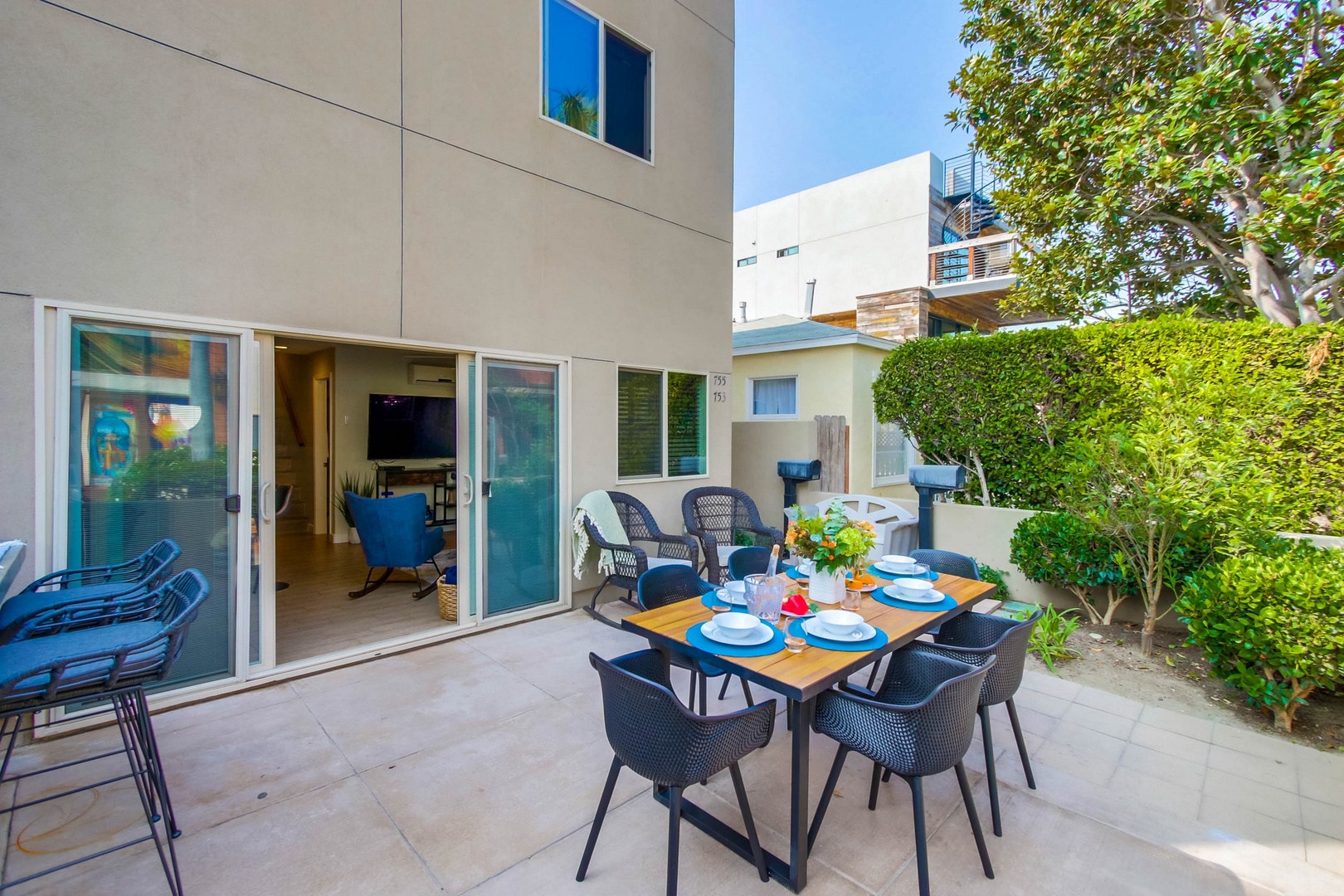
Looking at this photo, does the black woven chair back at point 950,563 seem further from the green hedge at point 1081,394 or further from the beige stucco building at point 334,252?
the beige stucco building at point 334,252

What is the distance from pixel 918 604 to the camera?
9.02 ft

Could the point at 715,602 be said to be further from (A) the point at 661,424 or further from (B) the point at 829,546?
(A) the point at 661,424

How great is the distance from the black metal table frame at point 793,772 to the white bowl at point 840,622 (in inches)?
5.0

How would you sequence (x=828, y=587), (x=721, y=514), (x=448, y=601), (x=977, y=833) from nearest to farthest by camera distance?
(x=977, y=833), (x=828, y=587), (x=448, y=601), (x=721, y=514)

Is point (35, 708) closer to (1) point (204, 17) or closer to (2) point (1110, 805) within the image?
(1) point (204, 17)

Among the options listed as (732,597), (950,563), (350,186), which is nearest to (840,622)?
(732,597)

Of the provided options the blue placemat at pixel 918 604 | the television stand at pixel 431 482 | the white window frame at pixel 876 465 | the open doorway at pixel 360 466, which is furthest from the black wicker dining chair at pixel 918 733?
the white window frame at pixel 876 465

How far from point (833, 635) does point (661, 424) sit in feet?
12.1

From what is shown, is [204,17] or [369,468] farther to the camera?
[369,468]

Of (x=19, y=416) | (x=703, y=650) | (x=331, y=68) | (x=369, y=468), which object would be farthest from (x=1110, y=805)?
(x=369, y=468)

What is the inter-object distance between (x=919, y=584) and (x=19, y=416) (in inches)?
173

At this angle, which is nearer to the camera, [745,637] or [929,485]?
[745,637]

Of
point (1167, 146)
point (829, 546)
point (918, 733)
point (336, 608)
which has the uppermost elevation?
point (1167, 146)

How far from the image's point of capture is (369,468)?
7.61m
